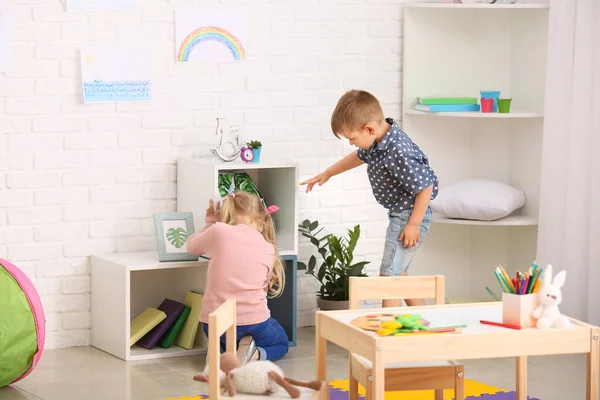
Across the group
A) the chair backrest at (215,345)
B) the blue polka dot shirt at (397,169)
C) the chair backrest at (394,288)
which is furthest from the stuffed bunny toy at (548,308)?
the blue polka dot shirt at (397,169)

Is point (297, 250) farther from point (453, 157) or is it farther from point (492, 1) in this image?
point (492, 1)

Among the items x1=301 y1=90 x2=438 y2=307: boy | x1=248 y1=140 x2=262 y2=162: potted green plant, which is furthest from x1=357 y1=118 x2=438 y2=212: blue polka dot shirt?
x1=248 y1=140 x2=262 y2=162: potted green plant

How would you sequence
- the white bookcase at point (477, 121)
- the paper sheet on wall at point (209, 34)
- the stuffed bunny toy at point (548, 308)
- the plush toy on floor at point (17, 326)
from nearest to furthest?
1. the stuffed bunny toy at point (548, 308)
2. the plush toy on floor at point (17, 326)
3. the paper sheet on wall at point (209, 34)
4. the white bookcase at point (477, 121)

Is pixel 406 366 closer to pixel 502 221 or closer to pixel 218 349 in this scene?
pixel 218 349

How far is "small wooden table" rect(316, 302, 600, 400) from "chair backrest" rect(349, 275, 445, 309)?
232mm

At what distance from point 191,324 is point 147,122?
89 cm

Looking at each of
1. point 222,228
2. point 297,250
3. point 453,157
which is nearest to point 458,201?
point 453,157

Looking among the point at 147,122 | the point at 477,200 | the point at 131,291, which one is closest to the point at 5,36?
the point at 147,122

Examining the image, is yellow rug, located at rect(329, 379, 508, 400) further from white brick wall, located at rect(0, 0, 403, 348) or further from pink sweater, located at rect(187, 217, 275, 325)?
white brick wall, located at rect(0, 0, 403, 348)

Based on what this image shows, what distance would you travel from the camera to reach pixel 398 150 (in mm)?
3812

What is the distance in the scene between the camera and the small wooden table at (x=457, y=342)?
2561 millimetres

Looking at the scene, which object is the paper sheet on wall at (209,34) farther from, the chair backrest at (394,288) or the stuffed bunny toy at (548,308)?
the stuffed bunny toy at (548,308)

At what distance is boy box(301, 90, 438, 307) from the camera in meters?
3.74

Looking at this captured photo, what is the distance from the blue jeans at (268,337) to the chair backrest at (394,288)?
0.99m
